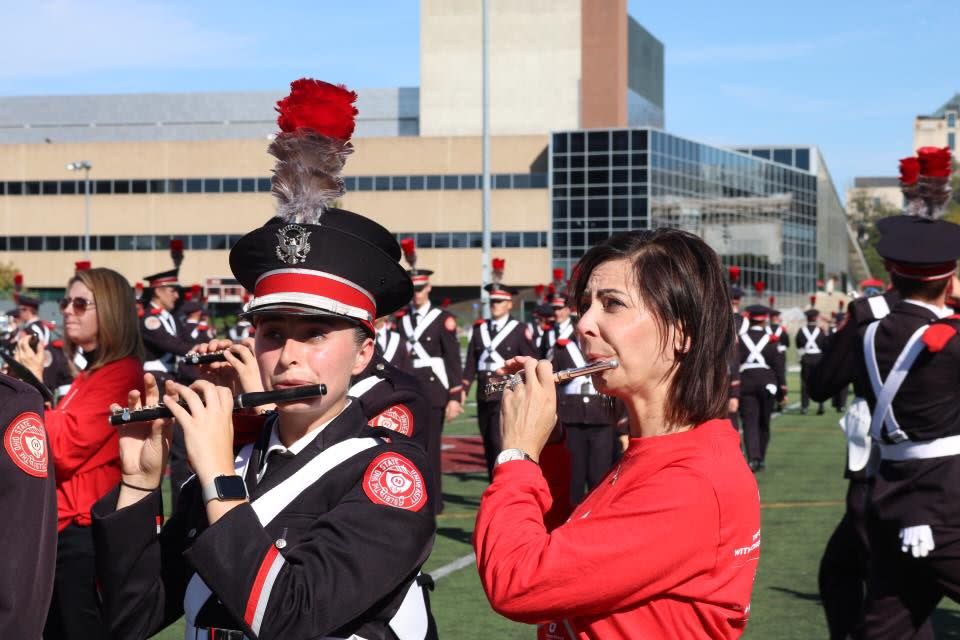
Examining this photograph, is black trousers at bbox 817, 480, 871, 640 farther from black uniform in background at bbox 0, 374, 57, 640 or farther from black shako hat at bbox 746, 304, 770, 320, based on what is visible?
black shako hat at bbox 746, 304, 770, 320

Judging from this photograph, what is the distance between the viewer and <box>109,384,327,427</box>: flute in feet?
9.11

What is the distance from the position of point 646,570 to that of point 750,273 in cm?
7816

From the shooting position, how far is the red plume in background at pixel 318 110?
3268mm

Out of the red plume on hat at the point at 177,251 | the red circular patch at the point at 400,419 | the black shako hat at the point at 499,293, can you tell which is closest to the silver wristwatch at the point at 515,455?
the red circular patch at the point at 400,419

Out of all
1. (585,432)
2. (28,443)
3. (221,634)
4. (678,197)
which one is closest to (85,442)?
(28,443)

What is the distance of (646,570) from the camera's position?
2619 mm

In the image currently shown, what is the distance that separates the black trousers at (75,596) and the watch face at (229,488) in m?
2.47

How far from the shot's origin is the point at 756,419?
1620 centimetres

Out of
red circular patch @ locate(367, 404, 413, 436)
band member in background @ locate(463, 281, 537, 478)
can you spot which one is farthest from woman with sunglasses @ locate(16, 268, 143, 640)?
band member in background @ locate(463, 281, 537, 478)

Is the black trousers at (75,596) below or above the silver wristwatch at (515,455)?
below

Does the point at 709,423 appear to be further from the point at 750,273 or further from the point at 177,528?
the point at 750,273

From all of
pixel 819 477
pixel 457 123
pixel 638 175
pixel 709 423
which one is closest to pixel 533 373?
pixel 709 423

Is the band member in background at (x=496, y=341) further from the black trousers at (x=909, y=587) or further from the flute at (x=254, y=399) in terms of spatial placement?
the flute at (x=254, y=399)

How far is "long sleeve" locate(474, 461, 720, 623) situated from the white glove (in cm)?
289
